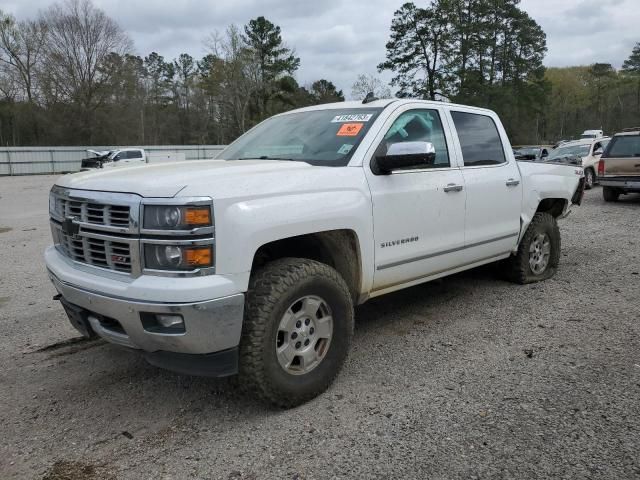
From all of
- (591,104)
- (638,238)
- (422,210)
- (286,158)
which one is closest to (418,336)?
(422,210)

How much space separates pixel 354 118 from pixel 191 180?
1620 mm

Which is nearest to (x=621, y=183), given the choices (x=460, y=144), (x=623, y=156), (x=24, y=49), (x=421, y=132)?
(x=623, y=156)

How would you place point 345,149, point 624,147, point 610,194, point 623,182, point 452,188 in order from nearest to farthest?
point 345,149 → point 452,188 → point 623,182 → point 624,147 → point 610,194

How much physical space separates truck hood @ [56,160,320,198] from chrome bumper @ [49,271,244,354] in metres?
0.58

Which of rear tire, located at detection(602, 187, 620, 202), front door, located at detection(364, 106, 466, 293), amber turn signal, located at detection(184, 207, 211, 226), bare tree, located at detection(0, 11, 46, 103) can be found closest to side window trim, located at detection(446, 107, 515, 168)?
front door, located at detection(364, 106, 466, 293)

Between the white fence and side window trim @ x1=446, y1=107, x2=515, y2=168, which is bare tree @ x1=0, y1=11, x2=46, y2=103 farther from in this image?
side window trim @ x1=446, y1=107, x2=515, y2=168

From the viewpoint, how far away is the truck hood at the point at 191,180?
2.83 meters

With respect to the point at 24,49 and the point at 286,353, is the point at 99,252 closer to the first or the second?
the point at 286,353

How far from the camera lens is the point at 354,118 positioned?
4.07 metres

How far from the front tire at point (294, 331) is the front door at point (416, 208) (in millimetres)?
570

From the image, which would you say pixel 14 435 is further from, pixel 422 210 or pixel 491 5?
pixel 491 5

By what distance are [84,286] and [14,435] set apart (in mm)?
940

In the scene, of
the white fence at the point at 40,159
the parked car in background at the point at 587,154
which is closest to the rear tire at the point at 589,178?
the parked car in background at the point at 587,154

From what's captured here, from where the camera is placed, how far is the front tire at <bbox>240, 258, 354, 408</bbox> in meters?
2.99
